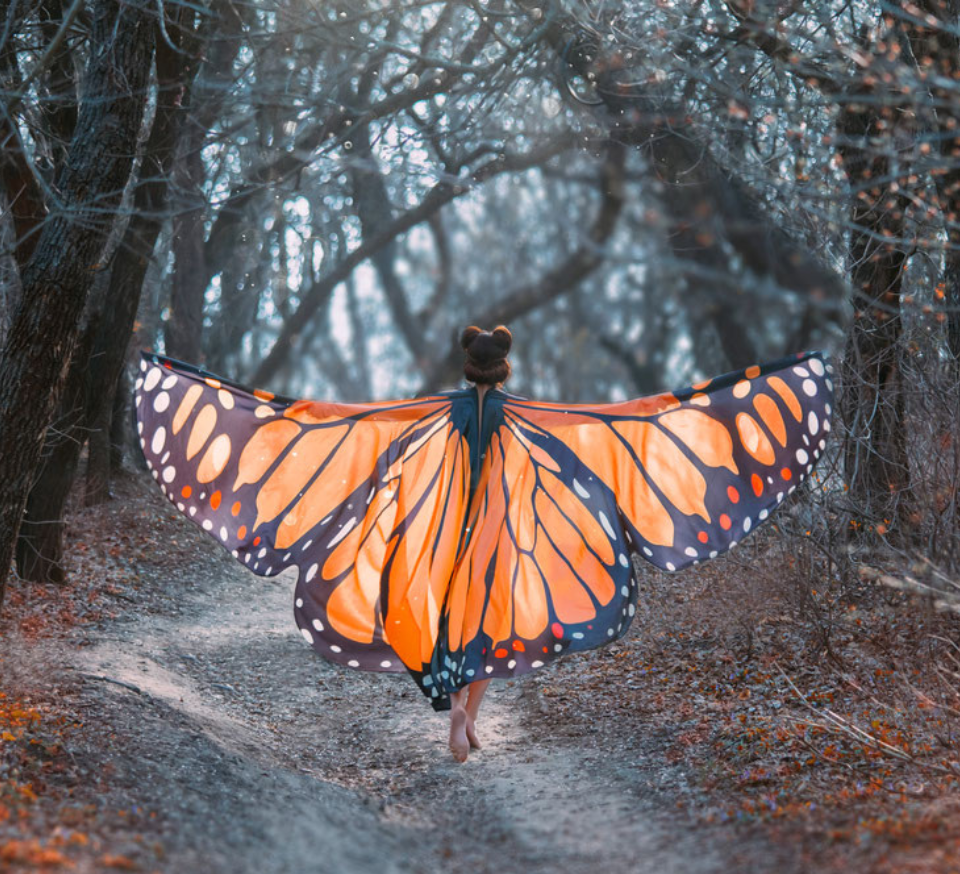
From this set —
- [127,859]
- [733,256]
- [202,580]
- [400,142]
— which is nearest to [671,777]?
[127,859]

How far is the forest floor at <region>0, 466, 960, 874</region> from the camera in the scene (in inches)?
141

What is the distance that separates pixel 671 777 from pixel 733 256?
5331mm

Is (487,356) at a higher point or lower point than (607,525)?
higher

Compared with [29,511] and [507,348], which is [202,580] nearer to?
[29,511]

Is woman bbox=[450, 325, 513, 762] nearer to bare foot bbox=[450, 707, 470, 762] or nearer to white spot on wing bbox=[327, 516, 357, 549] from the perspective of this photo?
bare foot bbox=[450, 707, 470, 762]

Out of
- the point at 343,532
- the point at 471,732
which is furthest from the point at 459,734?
the point at 343,532

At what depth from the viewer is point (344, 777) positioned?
527 centimetres

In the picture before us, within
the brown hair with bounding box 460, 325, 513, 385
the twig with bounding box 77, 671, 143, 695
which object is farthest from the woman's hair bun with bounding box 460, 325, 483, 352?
the twig with bounding box 77, 671, 143, 695

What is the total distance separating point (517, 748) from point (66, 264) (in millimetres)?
3938

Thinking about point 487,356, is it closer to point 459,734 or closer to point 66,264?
point 459,734

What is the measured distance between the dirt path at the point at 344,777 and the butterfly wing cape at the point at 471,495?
65 cm

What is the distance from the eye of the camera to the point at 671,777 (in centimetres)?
491

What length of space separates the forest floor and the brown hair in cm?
208

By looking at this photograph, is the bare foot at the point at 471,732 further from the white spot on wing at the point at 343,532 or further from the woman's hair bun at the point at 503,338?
the woman's hair bun at the point at 503,338
